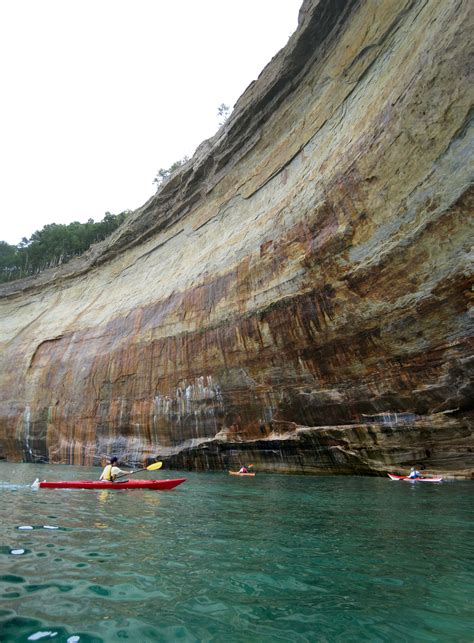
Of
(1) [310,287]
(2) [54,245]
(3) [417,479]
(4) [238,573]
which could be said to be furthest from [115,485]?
(2) [54,245]

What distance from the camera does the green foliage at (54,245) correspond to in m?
43.6

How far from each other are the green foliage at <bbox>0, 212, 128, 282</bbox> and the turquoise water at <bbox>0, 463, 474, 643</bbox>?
128ft

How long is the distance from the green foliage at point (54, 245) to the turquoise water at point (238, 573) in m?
38.9

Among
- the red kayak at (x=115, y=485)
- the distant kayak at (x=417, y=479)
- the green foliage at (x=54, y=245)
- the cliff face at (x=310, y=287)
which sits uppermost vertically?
the green foliage at (x=54, y=245)

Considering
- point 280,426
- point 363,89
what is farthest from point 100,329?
point 363,89

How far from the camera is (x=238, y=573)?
4129 mm

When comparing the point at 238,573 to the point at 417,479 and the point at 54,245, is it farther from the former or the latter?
the point at 54,245

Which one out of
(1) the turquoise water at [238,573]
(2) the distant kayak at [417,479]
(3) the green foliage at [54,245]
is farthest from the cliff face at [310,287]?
(3) the green foliage at [54,245]

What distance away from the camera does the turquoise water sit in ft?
9.76

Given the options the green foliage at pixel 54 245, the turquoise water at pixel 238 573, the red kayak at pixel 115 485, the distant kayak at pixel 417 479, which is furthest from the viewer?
the green foliage at pixel 54 245

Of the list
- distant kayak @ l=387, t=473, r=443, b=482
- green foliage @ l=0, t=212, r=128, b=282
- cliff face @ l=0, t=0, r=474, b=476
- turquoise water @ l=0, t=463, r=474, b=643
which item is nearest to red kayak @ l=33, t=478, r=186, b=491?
turquoise water @ l=0, t=463, r=474, b=643

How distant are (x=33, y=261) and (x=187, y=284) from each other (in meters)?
33.1

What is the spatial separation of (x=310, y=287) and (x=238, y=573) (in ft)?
35.7

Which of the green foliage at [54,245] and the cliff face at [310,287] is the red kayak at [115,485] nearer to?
the cliff face at [310,287]
